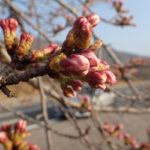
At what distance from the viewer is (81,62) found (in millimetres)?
887

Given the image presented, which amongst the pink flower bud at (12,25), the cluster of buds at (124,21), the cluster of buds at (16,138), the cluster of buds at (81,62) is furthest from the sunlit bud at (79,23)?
the cluster of buds at (124,21)

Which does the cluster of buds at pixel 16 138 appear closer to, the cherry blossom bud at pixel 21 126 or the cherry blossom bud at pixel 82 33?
the cherry blossom bud at pixel 21 126

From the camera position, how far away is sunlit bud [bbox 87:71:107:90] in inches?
37.8

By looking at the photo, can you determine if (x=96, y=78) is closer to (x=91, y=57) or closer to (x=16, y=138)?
(x=91, y=57)

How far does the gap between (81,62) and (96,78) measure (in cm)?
9

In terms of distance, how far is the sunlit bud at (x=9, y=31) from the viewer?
3.67 feet

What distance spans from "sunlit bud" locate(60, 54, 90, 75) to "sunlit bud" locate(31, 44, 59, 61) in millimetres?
172

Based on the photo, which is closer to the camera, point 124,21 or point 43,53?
point 43,53

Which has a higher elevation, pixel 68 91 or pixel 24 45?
pixel 24 45

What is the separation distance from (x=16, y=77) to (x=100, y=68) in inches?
7.5

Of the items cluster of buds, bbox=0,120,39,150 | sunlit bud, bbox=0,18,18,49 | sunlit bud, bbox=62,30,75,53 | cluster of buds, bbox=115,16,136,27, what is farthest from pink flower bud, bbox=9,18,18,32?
cluster of buds, bbox=115,16,136,27

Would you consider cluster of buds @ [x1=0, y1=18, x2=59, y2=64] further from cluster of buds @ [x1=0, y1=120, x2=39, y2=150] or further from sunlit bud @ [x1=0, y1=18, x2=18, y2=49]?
cluster of buds @ [x1=0, y1=120, x2=39, y2=150]

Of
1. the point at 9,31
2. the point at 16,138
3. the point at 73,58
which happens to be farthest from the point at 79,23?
the point at 16,138

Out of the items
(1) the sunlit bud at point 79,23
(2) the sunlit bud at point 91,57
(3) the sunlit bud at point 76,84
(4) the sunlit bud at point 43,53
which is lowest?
(3) the sunlit bud at point 76,84
